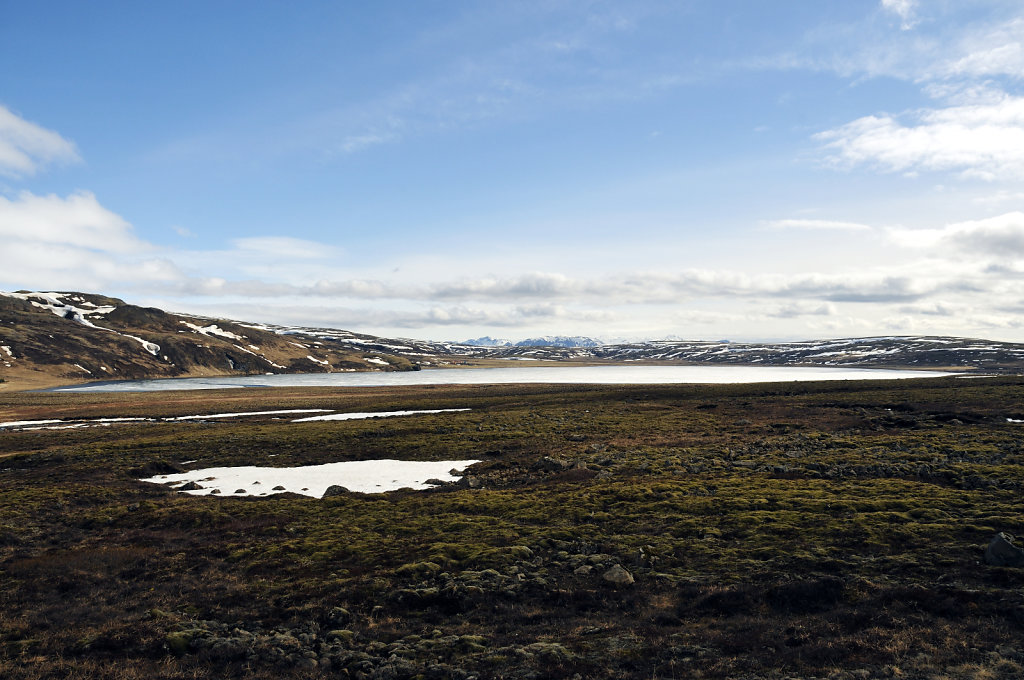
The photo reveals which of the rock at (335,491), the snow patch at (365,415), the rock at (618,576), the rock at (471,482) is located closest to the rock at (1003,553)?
the rock at (618,576)

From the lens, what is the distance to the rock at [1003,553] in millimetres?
14938

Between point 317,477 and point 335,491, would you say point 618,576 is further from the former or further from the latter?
point 317,477

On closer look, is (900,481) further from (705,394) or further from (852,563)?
(705,394)

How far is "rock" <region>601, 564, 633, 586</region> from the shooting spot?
52.7 feet

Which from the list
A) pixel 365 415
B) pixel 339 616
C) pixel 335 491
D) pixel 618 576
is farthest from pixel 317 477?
pixel 365 415

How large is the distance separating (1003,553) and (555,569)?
13.6 metres

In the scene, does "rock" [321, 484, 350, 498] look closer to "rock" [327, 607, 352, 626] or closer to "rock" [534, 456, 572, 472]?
"rock" [534, 456, 572, 472]

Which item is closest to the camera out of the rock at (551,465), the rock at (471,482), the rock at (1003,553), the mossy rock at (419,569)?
the rock at (1003,553)

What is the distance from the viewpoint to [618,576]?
16.2 m

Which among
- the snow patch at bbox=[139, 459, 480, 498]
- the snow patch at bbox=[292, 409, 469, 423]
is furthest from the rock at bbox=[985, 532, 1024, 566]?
the snow patch at bbox=[292, 409, 469, 423]

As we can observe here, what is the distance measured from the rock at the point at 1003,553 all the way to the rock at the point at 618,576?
35.2ft

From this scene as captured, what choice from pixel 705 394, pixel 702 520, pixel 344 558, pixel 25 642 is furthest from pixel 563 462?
pixel 705 394

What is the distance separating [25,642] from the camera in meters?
13.6

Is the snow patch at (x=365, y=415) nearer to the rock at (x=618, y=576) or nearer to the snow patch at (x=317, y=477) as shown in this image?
the snow patch at (x=317, y=477)
